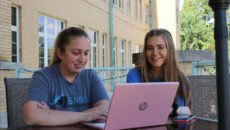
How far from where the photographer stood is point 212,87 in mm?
2172

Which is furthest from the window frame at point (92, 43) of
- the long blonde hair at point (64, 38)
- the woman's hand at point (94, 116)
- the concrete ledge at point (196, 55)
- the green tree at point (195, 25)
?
the green tree at point (195, 25)

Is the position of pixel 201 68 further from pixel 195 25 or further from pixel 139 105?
pixel 195 25

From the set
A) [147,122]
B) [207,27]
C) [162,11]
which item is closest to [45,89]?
[147,122]

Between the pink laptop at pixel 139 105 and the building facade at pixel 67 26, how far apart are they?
5818mm

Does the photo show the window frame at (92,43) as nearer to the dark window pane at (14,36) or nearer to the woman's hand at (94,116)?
the dark window pane at (14,36)

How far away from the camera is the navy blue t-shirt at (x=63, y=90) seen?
2.08 m

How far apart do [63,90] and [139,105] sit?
3.02ft

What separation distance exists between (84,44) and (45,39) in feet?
23.6

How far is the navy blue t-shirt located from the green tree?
92.0ft

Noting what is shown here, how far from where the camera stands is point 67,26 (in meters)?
10.5

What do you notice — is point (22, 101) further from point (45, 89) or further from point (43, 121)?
point (43, 121)

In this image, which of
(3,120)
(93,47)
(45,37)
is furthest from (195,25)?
(3,120)

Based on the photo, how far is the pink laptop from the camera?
135 centimetres

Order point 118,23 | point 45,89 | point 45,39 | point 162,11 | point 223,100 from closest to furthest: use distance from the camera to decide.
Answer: point 223,100 → point 45,89 → point 45,39 → point 118,23 → point 162,11
